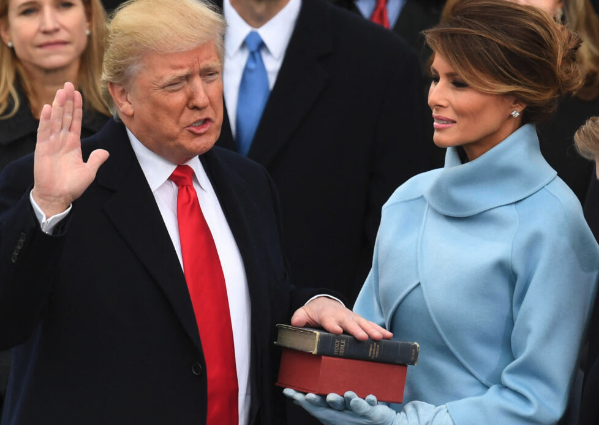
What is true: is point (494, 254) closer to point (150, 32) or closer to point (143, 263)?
point (143, 263)

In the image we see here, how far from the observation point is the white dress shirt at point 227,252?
3.37 m

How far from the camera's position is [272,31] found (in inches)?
182

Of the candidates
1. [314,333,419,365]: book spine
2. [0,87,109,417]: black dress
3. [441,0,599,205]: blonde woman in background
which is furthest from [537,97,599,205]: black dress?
[0,87,109,417]: black dress

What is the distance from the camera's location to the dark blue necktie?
4551 millimetres

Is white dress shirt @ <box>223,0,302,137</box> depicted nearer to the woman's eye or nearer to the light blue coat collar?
the woman's eye

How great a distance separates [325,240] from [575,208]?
1529 mm

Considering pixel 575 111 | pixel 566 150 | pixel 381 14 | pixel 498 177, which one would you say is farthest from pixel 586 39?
pixel 498 177

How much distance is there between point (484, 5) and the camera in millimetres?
3334

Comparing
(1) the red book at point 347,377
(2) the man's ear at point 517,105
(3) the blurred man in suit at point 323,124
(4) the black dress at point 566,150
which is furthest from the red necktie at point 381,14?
(1) the red book at point 347,377

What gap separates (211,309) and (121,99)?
0.71 metres

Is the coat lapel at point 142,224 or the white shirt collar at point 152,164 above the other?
the white shirt collar at point 152,164

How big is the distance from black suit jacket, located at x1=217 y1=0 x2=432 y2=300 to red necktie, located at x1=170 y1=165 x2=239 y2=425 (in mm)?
1156

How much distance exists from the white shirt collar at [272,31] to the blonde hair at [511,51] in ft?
4.63

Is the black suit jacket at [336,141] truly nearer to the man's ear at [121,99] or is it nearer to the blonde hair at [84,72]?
the blonde hair at [84,72]
